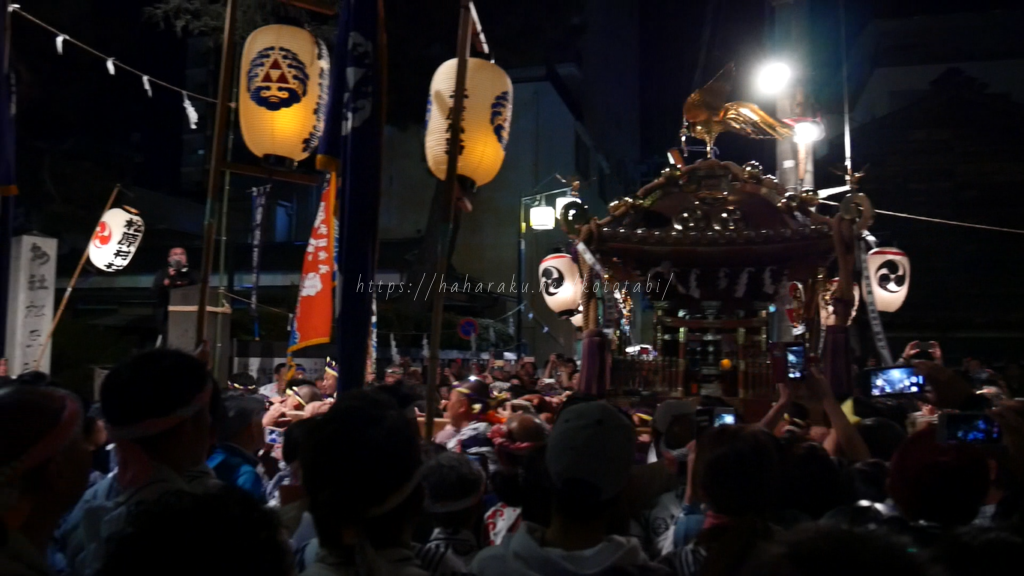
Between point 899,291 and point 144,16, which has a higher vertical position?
point 144,16

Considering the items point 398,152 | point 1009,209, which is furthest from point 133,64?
point 1009,209

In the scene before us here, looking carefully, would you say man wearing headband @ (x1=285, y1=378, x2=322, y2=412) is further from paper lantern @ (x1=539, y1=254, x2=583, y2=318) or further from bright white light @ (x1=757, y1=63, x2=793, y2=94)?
bright white light @ (x1=757, y1=63, x2=793, y2=94)

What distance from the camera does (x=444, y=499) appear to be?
275 cm

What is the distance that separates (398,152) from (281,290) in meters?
6.35

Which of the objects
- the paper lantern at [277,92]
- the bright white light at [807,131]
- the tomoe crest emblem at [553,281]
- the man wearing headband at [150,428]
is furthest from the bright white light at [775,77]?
the man wearing headband at [150,428]

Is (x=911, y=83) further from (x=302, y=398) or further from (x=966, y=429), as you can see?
(x=966, y=429)

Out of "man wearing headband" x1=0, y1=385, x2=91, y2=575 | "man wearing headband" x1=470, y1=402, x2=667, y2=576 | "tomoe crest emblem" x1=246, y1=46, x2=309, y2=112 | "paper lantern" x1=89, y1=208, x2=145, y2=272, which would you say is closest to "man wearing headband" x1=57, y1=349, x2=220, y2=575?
"man wearing headband" x1=0, y1=385, x2=91, y2=575

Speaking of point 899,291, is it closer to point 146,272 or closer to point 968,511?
point 968,511

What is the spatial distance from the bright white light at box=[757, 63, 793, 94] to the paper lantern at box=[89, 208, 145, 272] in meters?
8.75

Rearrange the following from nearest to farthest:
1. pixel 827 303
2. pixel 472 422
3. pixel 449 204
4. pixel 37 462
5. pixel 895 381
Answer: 1. pixel 37 462
2. pixel 895 381
3. pixel 472 422
4. pixel 449 204
5. pixel 827 303

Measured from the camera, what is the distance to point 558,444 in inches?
93.6

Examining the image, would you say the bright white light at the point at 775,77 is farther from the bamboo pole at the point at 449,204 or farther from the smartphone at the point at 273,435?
the smartphone at the point at 273,435

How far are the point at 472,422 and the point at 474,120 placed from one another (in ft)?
8.69

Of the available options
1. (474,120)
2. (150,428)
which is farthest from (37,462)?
(474,120)
